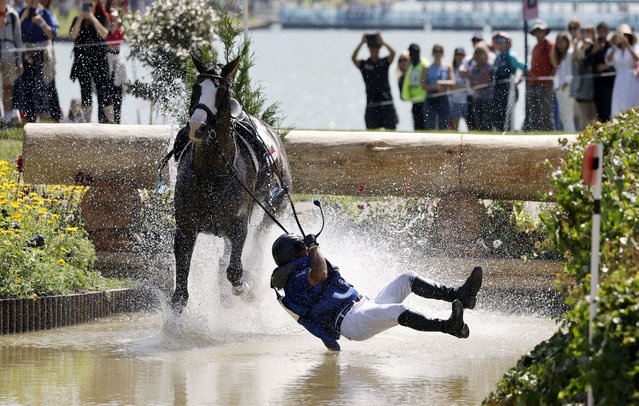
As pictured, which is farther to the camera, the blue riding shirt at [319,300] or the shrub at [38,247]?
the shrub at [38,247]

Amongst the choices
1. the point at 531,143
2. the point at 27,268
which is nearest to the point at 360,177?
the point at 531,143

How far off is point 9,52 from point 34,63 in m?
0.37

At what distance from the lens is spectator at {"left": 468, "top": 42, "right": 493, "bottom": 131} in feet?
65.3

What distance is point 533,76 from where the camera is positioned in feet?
65.6

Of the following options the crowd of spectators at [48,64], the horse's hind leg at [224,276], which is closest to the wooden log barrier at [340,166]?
the horse's hind leg at [224,276]

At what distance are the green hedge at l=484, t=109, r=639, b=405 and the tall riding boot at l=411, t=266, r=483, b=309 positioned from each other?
1.69m

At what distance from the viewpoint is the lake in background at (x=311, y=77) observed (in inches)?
992

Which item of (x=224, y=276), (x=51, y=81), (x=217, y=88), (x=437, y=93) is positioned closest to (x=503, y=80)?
(x=437, y=93)

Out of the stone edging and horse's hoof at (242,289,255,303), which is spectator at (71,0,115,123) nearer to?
the stone edging

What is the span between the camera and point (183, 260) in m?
10.6

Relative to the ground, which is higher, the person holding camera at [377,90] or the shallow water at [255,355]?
the person holding camera at [377,90]

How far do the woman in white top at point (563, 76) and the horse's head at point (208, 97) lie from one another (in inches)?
410

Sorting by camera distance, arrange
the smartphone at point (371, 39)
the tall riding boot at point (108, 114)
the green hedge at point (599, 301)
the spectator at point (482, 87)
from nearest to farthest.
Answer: the green hedge at point (599, 301)
the tall riding boot at point (108, 114)
the spectator at point (482, 87)
the smartphone at point (371, 39)

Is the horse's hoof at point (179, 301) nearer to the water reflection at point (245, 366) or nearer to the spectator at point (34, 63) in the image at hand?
the water reflection at point (245, 366)
